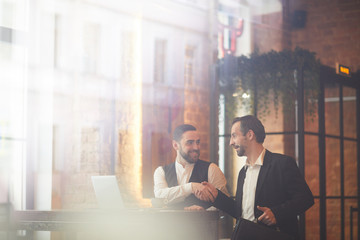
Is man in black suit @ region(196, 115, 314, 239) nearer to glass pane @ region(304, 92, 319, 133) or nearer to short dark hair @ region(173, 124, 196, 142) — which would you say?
short dark hair @ region(173, 124, 196, 142)

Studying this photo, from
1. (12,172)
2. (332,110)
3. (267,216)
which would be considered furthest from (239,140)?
(332,110)

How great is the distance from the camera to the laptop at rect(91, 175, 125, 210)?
3.99 meters

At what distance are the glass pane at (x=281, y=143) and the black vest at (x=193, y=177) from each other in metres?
2.51

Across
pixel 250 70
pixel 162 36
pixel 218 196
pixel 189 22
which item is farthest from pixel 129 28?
pixel 218 196

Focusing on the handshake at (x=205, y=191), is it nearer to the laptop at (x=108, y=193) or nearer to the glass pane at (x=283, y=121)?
the laptop at (x=108, y=193)

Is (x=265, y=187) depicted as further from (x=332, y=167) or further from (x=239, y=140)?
(x=332, y=167)

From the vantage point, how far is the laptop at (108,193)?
13.1ft

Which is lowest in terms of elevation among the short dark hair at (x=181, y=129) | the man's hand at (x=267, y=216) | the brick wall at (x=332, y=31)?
the man's hand at (x=267, y=216)

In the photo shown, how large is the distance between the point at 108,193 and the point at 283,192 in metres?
1.32

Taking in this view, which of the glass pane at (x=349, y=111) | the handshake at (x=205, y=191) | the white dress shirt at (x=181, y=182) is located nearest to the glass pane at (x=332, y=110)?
the glass pane at (x=349, y=111)

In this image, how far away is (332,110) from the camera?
6.96m

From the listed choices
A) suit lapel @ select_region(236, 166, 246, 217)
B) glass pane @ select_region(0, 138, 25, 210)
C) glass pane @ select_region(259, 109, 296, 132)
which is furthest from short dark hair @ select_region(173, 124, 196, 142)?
glass pane @ select_region(259, 109, 296, 132)

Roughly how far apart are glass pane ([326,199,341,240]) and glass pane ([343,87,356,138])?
0.90 metres

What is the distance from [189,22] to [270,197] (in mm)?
4328
